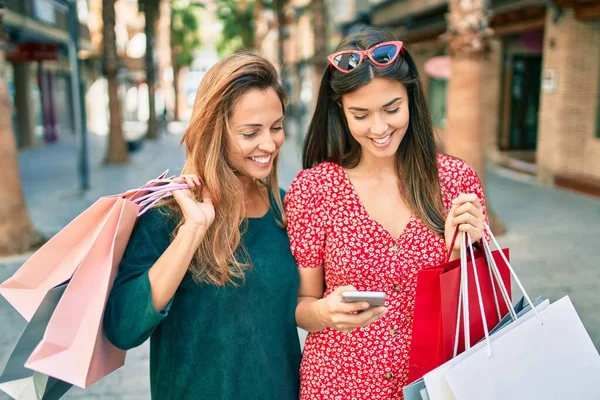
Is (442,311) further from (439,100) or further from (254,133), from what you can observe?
(439,100)

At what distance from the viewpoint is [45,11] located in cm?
1991

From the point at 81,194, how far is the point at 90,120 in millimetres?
26745

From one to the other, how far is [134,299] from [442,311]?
0.80m

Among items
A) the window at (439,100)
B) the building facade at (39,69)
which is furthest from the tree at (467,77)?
the window at (439,100)

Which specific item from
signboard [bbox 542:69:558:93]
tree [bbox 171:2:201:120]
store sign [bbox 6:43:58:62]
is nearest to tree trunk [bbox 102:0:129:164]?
store sign [bbox 6:43:58:62]

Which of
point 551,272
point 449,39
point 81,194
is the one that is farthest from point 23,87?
point 551,272

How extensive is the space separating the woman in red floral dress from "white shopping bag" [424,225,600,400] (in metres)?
0.27

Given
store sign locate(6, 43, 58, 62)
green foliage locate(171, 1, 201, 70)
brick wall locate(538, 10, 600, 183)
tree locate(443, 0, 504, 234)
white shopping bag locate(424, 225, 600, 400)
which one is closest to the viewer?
white shopping bag locate(424, 225, 600, 400)

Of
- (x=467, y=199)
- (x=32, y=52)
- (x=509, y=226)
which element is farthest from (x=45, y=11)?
(x=467, y=199)

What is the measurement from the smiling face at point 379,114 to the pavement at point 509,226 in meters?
2.76

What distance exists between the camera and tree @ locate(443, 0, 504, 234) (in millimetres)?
7801

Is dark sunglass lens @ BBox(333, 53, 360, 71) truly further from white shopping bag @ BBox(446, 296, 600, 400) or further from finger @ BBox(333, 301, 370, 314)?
white shopping bag @ BBox(446, 296, 600, 400)

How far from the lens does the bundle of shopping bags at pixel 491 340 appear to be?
1.42m

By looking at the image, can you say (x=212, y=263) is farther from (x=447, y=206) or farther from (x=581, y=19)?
(x=581, y=19)
